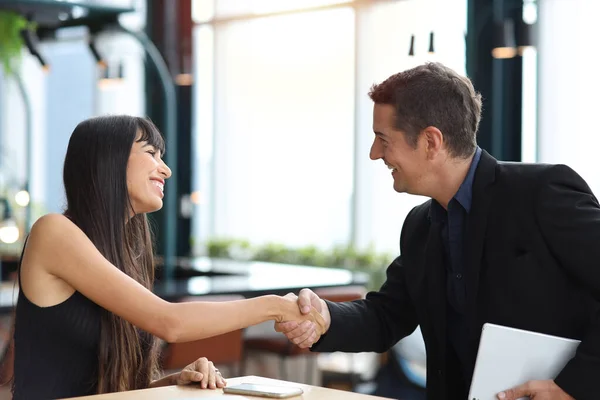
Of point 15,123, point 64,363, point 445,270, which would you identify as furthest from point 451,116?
point 15,123

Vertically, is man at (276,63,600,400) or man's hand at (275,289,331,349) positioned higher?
man at (276,63,600,400)

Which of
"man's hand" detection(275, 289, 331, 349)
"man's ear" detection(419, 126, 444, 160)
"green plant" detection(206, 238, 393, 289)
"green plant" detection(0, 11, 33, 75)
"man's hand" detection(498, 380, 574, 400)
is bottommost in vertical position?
"green plant" detection(206, 238, 393, 289)

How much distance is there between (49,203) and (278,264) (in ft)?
13.6

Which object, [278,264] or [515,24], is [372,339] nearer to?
[515,24]

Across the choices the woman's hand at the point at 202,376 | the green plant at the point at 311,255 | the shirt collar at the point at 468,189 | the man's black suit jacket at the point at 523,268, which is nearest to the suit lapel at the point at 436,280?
the man's black suit jacket at the point at 523,268

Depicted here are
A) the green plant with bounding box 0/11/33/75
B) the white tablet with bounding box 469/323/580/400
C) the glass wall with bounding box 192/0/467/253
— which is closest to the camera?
the white tablet with bounding box 469/323/580/400

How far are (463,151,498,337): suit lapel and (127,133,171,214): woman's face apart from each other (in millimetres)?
869

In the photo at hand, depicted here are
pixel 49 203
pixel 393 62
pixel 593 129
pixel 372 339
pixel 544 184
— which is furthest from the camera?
pixel 49 203

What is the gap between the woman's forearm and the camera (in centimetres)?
248

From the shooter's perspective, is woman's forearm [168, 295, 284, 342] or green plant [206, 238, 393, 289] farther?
green plant [206, 238, 393, 289]

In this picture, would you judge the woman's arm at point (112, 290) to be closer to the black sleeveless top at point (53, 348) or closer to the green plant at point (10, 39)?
the black sleeveless top at point (53, 348)

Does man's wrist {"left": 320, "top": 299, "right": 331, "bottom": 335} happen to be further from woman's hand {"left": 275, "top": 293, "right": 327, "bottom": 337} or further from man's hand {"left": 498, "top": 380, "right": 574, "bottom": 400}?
man's hand {"left": 498, "top": 380, "right": 574, "bottom": 400}

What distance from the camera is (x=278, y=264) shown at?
26.5 ft

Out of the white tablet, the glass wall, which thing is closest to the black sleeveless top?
the white tablet
